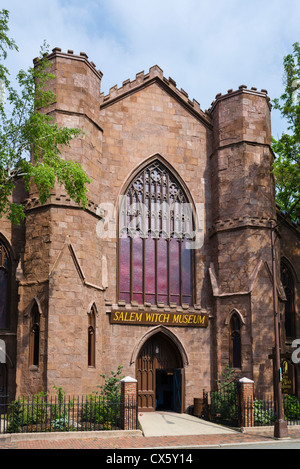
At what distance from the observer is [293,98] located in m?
26.1

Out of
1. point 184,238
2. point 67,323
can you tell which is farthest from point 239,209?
point 67,323

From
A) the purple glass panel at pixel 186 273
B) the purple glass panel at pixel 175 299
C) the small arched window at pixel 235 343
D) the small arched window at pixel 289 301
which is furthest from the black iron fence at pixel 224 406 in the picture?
the small arched window at pixel 289 301

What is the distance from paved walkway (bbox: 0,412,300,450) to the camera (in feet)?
52.5

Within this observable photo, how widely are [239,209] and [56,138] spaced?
918cm

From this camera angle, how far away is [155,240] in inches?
983

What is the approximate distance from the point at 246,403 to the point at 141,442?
4.75 meters

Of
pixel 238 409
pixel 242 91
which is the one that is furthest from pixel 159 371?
pixel 242 91

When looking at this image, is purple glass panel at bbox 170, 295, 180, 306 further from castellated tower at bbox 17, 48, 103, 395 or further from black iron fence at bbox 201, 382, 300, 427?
black iron fence at bbox 201, 382, 300, 427

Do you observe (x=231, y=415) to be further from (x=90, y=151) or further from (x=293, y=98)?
(x=293, y=98)

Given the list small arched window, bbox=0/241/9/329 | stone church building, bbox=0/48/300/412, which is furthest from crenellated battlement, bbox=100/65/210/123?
small arched window, bbox=0/241/9/329

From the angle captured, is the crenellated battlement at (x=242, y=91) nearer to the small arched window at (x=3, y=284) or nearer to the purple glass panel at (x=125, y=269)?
the purple glass panel at (x=125, y=269)

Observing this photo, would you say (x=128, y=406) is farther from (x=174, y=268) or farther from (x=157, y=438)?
(x=174, y=268)

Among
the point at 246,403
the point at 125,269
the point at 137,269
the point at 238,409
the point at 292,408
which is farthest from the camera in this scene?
the point at 137,269

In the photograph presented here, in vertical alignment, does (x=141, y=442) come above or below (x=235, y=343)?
below
